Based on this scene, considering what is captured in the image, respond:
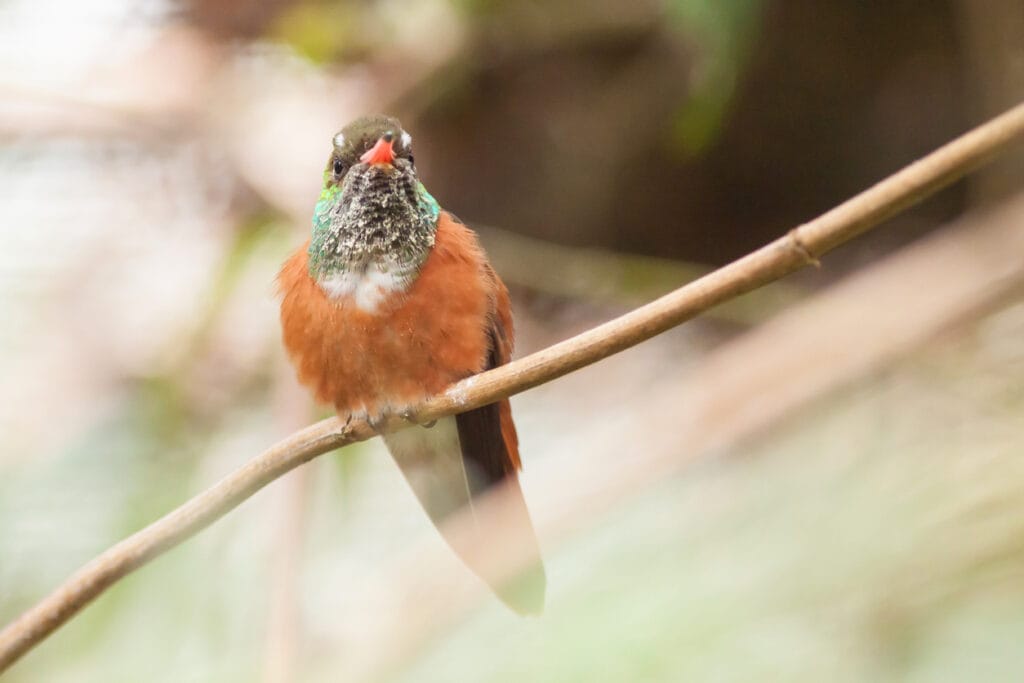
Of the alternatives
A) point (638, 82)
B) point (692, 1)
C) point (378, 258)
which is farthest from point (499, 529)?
point (638, 82)

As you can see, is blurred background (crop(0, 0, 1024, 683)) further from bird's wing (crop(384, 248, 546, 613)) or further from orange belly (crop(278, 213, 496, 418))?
orange belly (crop(278, 213, 496, 418))

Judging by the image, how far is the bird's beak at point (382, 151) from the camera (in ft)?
6.15

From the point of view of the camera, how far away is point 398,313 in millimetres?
1836

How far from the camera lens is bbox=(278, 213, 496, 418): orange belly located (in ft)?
5.99

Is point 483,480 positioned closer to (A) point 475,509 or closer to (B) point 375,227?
(A) point 475,509

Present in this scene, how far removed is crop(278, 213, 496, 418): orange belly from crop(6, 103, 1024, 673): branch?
16 centimetres

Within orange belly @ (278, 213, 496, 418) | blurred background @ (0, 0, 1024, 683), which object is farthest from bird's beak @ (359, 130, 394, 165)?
blurred background @ (0, 0, 1024, 683)

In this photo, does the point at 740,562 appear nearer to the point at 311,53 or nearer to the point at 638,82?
the point at 638,82

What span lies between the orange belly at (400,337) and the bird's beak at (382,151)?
0.17 m

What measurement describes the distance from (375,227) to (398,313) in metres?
0.18

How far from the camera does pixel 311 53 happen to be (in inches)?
125

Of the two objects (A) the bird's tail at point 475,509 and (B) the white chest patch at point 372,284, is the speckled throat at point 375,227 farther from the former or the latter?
(A) the bird's tail at point 475,509

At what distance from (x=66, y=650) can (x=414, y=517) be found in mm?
933

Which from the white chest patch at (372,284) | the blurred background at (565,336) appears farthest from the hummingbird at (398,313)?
the blurred background at (565,336)
